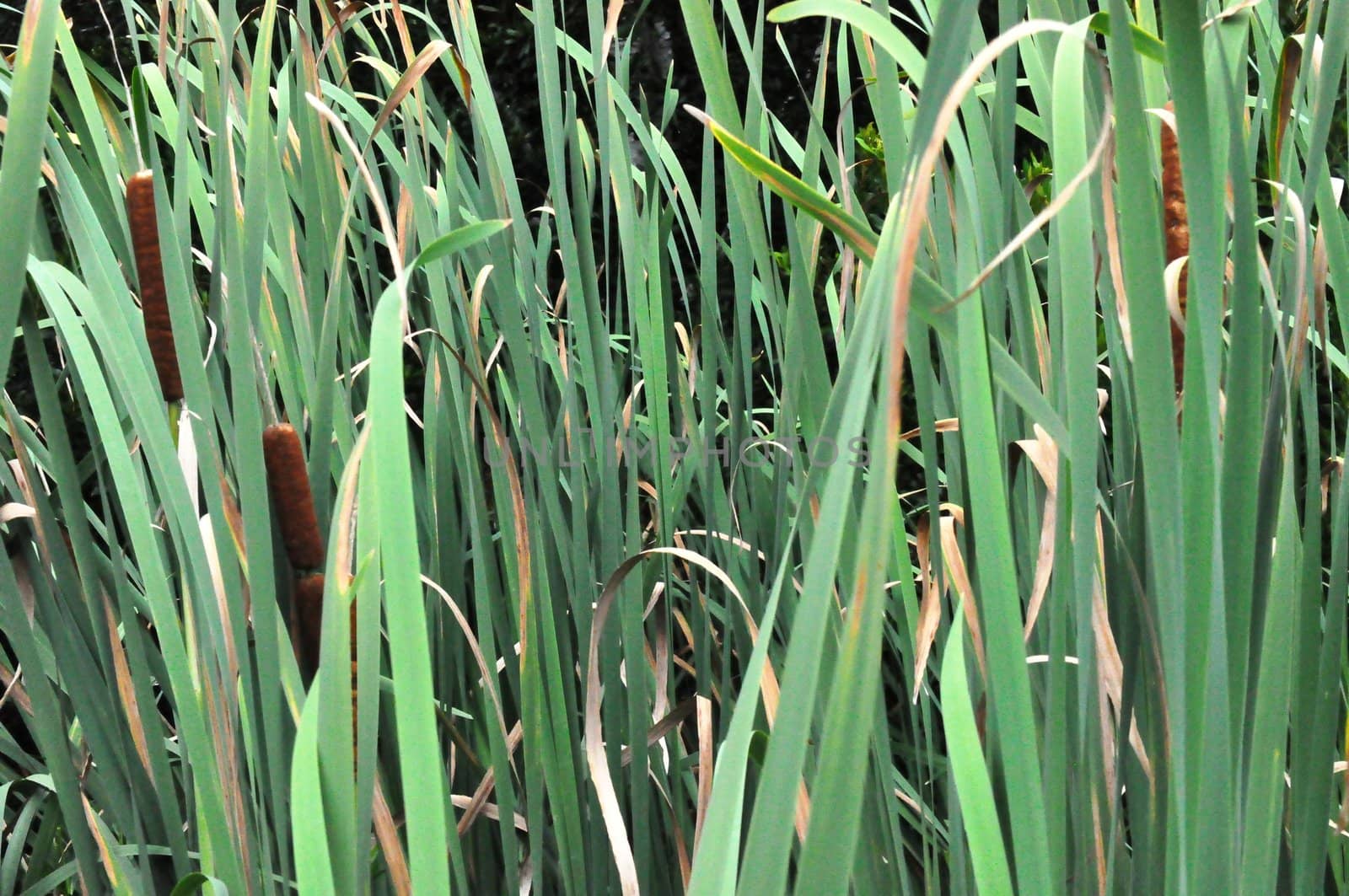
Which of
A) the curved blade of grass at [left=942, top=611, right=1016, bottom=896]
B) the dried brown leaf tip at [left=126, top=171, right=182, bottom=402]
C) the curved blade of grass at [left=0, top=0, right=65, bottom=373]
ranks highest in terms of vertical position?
the curved blade of grass at [left=0, top=0, right=65, bottom=373]

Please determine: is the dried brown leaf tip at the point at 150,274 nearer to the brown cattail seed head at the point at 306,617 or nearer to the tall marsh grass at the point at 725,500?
the tall marsh grass at the point at 725,500

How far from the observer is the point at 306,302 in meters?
0.59

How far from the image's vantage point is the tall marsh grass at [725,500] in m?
0.30

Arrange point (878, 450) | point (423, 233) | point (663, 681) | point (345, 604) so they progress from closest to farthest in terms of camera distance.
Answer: point (878, 450)
point (345, 604)
point (423, 233)
point (663, 681)

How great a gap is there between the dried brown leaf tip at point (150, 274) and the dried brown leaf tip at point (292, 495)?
7 centimetres

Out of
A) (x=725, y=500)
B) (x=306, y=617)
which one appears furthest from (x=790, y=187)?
(x=725, y=500)

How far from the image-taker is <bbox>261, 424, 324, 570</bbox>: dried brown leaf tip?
1.47 ft

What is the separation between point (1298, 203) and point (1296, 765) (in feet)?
0.76

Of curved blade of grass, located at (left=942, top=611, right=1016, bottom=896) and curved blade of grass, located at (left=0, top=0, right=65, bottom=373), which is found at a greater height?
curved blade of grass, located at (left=0, top=0, right=65, bottom=373)

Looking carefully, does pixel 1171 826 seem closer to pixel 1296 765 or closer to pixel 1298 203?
pixel 1296 765

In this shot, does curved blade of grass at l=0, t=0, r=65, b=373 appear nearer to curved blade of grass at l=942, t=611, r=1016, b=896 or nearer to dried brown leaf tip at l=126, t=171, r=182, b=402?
dried brown leaf tip at l=126, t=171, r=182, b=402

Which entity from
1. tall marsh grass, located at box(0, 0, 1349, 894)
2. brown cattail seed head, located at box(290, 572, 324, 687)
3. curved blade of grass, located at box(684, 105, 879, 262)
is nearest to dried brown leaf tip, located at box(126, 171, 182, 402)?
tall marsh grass, located at box(0, 0, 1349, 894)

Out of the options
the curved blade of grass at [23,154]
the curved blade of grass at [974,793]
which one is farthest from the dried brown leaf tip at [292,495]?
the curved blade of grass at [974,793]

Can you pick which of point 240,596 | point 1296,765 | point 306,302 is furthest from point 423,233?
point 1296,765
